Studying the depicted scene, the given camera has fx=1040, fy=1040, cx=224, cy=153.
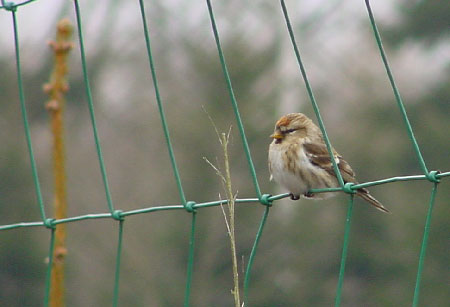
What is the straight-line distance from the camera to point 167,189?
2058 centimetres

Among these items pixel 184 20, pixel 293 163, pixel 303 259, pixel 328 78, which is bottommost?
pixel 303 259

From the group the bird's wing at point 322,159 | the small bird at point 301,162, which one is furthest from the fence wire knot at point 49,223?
the bird's wing at point 322,159

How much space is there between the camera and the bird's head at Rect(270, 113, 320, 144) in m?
4.57

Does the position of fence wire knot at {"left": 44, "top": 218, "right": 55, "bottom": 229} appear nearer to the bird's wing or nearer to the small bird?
the small bird

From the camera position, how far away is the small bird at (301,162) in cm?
426

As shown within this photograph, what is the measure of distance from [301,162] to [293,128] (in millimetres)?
336

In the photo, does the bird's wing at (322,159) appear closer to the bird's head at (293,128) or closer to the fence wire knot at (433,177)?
the bird's head at (293,128)

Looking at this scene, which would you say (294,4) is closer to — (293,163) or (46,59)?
(46,59)

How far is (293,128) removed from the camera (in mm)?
4656

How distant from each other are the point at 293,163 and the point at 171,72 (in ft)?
55.7

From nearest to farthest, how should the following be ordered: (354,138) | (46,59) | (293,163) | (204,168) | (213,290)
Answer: (293,163)
(46,59)
(213,290)
(204,168)
(354,138)

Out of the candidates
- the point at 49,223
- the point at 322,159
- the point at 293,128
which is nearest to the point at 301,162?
the point at 322,159

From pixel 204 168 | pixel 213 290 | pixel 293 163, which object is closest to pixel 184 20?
pixel 204 168

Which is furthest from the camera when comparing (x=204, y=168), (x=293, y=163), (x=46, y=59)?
(x=204, y=168)
